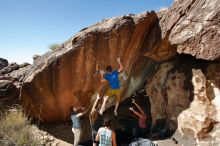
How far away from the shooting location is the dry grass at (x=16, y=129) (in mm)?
8742

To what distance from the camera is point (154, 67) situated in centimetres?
1029

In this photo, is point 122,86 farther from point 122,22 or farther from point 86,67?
point 122,22

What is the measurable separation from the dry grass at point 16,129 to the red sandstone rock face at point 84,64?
0.51 m

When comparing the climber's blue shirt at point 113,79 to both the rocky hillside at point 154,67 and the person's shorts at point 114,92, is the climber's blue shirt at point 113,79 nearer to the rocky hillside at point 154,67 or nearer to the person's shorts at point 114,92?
the person's shorts at point 114,92

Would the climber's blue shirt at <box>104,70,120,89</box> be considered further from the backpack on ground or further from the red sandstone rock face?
the backpack on ground

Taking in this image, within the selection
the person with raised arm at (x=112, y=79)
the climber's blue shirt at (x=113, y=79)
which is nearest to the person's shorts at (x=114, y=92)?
the person with raised arm at (x=112, y=79)

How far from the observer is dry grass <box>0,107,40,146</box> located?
874 centimetres

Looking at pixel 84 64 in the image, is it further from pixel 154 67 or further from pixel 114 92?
pixel 154 67

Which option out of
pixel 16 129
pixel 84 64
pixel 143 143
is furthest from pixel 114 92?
pixel 16 129

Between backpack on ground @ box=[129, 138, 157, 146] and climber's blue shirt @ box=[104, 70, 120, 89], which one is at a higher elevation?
climber's blue shirt @ box=[104, 70, 120, 89]

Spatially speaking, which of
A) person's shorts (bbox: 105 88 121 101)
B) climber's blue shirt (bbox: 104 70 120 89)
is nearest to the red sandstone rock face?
person's shorts (bbox: 105 88 121 101)

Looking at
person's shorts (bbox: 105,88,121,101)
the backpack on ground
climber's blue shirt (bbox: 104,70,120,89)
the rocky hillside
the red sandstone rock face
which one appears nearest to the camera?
the backpack on ground

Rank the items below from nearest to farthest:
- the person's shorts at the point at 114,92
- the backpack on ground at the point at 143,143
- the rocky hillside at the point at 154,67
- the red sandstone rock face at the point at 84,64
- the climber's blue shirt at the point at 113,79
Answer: the backpack on ground at the point at 143,143, the rocky hillside at the point at 154,67, the climber's blue shirt at the point at 113,79, the person's shorts at the point at 114,92, the red sandstone rock face at the point at 84,64

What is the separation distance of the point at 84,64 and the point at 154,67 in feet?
7.91
